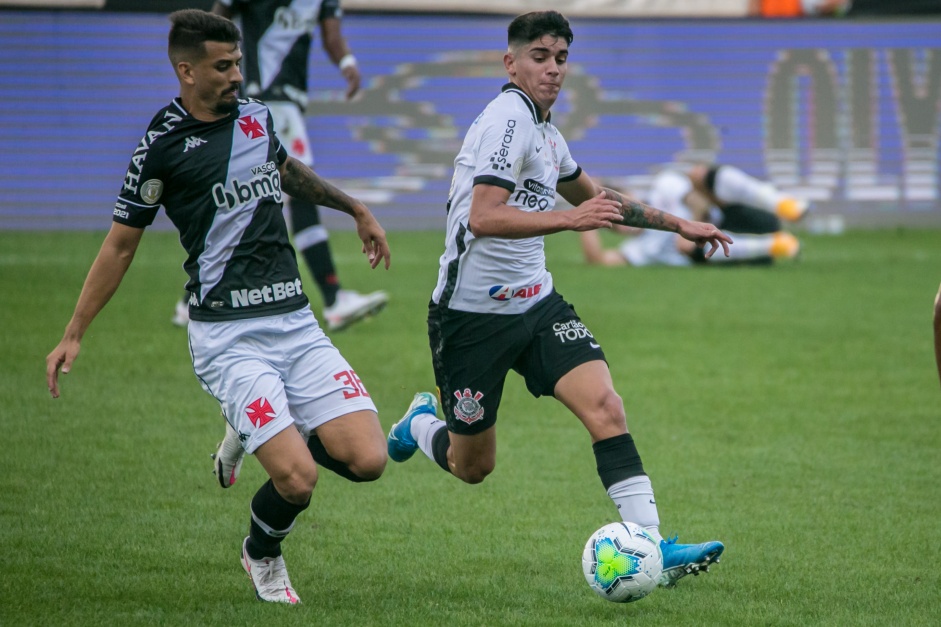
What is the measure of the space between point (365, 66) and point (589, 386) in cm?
1346

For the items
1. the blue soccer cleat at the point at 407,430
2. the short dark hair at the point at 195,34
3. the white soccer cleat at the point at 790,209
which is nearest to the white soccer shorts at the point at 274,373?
the short dark hair at the point at 195,34

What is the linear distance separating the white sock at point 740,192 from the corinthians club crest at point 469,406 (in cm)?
1059

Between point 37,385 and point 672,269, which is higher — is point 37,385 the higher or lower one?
the higher one

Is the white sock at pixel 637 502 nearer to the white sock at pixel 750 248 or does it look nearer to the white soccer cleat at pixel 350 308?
the white soccer cleat at pixel 350 308

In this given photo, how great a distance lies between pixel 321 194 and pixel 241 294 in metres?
0.63

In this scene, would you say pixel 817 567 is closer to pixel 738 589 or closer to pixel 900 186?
pixel 738 589

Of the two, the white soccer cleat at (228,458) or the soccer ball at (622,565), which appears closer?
the soccer ball at (622,565)

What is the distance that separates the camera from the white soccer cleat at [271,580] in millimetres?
4543

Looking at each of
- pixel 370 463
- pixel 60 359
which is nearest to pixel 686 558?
pixel 370 463

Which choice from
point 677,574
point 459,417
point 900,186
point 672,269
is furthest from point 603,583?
point 900,186

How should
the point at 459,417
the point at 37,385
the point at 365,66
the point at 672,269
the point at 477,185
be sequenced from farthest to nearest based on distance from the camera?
the point at 365,66 → the point at 672,269 → the point at 37,385 → the point at 459,417 → the point at 477,185

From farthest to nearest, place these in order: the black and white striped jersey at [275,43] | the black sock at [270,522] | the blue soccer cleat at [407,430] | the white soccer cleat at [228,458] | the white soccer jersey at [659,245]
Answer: the white soccer jersey at [659,245] < the black and white striped jersey at [275,43] < the blue soccer cleat at [407,430] < the white soccer cleat at [228,458] < the black sock at [270,522]

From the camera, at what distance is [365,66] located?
17.5 metres

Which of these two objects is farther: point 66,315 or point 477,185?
point 66,315
